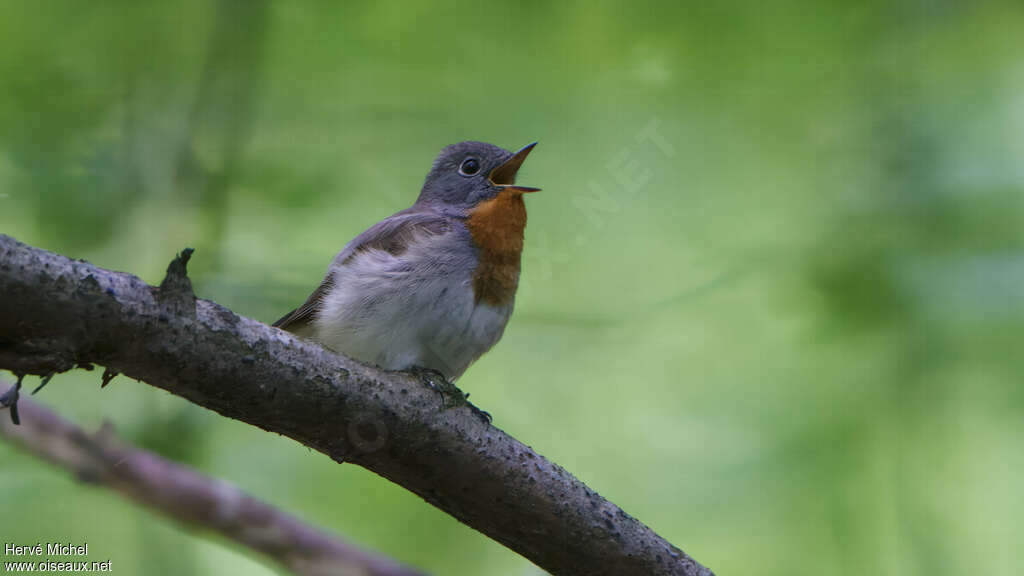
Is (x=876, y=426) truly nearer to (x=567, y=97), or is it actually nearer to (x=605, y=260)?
(x=605, y=260)

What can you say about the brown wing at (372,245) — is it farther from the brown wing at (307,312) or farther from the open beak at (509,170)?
the open beak at (509,170)

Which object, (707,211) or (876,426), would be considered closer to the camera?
(876,426)

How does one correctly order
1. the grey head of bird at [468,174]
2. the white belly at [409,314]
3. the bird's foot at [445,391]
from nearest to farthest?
the bird's foot at [445,391], the white belly at [409,314], the grey head of bird at [468,174]

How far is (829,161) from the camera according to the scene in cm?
579

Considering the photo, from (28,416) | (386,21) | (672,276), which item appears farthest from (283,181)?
(672,276)

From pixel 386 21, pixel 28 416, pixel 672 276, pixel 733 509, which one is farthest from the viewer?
pixel 672 276

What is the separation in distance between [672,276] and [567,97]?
1.38 metres

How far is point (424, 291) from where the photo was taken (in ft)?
14.0

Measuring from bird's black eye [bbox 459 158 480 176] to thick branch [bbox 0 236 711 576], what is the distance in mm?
2669

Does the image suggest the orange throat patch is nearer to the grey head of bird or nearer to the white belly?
the white belly

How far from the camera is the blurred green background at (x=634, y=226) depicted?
190 inches

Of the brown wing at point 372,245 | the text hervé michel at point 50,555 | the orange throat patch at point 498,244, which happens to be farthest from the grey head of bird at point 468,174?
the text hervé michel at point 50,555

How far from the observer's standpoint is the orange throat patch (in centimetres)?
449

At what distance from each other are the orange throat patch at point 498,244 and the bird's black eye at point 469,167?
2.07 feet
